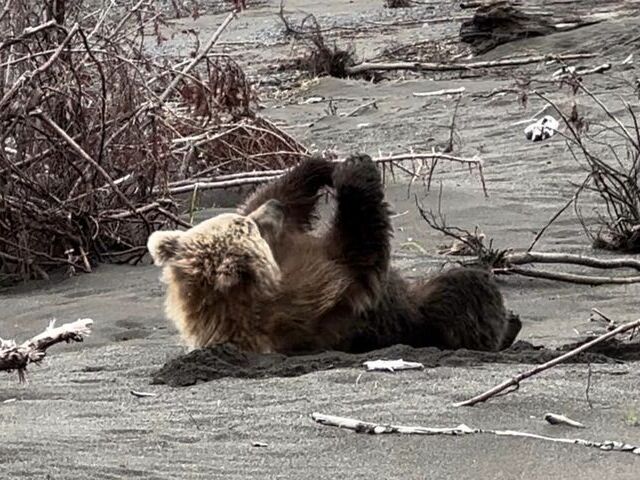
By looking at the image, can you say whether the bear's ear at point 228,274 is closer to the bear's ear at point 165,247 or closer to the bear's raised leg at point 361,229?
the bear's ear at point 165,247

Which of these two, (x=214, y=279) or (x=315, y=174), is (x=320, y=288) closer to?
(x=214, y=279)

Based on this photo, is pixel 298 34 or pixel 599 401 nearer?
pixel 599 401

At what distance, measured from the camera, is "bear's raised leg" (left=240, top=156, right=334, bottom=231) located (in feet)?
21.6

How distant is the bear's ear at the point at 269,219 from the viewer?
612cm

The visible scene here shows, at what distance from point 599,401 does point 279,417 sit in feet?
3.28

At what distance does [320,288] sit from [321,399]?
123 cm

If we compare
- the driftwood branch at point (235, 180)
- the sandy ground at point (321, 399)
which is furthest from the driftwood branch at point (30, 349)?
the driftwood branch at point (235, 180)

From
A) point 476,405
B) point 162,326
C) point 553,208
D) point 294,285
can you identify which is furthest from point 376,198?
point 553,208

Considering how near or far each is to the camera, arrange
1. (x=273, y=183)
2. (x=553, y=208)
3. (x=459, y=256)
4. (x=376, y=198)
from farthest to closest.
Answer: (x=553, y=208), (x=459, y=256), (x=273, y=183), (x=376, y=198)

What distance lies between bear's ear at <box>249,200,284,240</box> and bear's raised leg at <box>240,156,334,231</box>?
0.26m

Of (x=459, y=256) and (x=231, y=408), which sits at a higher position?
(x=231, y=408)

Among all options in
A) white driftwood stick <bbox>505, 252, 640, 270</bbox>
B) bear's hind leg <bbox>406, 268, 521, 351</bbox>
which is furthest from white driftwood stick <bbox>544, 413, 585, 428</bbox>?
white driftwood stick <bbox>505, 252, 640, 270</bbox>

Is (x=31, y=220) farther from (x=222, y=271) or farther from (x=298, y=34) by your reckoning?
(x=298, y=34)

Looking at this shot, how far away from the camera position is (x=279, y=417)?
438 centimetres
